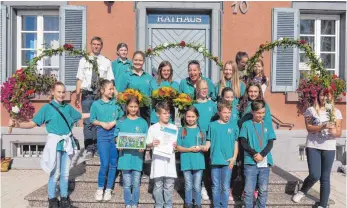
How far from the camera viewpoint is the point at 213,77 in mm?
8805

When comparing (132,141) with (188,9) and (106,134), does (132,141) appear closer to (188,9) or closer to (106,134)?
(106,134)

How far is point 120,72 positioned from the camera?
6367 mm

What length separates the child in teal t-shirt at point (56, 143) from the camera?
17.0ft

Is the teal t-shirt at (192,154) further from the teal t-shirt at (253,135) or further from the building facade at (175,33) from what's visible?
the building facade at (175,33)

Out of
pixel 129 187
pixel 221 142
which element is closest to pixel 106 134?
A: pixel 129 187

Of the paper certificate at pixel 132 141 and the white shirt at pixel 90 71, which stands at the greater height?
the white shirt at pixel 90 71

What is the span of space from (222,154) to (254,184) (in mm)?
553

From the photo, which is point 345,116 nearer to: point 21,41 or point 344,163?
point 344,163

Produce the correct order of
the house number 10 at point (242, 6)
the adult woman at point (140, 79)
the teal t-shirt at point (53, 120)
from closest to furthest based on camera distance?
the teal t-shirt at point (53, 120), the adult woman at point (140, 79), the house number 10 at point (242, 6)

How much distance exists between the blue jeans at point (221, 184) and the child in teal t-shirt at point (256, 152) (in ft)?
0.79

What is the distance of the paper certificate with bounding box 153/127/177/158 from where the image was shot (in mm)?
5129

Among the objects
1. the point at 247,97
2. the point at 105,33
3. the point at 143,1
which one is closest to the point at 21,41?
the point at 105,33

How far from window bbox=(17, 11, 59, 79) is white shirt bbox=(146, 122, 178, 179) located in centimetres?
467

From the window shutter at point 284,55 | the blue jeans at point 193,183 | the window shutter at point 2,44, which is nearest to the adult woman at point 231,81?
the blue jeans at point 193,183
